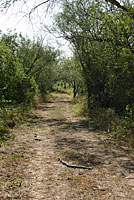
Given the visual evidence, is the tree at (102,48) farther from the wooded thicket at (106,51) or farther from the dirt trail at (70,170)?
the dirt trail at (70,170)

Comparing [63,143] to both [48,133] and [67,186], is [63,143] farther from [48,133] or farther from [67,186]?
[67,186]

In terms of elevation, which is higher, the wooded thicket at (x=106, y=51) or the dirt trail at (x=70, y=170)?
the wooded thicket at (x=106, y=51)

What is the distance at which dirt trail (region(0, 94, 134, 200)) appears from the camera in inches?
191

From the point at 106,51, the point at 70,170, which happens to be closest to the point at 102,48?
the point at 106,51

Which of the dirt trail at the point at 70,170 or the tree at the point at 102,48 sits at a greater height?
the tree at the point at 102,48

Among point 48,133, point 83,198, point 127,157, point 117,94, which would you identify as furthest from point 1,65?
point 117,94

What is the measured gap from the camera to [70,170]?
6.40m

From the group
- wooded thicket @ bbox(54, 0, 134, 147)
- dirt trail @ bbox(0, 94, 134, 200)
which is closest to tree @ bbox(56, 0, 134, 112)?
wooded thicket @ bbox(54, 0, 134, 147)

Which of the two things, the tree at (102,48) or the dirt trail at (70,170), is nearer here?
the dirt trail at (70,170)

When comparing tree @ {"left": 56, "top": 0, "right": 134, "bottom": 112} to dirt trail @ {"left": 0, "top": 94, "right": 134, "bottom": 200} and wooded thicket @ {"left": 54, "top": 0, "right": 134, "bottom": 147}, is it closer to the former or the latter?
wooded thicket @ {"left": 54, "top": 0, "right": 134, "bottom": 147}

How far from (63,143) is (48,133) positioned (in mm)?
2356

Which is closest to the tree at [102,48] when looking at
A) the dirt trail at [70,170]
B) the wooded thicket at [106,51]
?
the wooded thicket at [106,51]

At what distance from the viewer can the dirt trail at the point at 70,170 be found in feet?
15.9

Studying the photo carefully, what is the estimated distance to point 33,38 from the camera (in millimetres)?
23422
